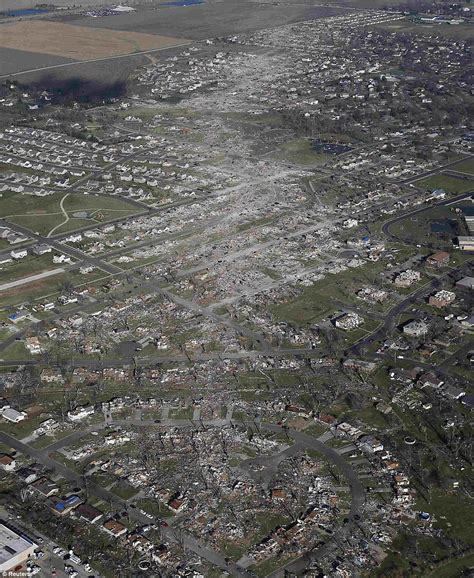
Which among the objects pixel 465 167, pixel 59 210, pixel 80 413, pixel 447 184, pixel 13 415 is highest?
pixel 13 415

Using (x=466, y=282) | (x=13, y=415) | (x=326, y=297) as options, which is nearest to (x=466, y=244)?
(x=466, y=282)

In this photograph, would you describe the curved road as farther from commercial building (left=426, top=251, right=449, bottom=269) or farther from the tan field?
the tan field

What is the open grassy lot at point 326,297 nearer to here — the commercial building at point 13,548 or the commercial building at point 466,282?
the commercial building at point 466,282

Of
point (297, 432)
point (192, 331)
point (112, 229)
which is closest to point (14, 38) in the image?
point (112, 229)

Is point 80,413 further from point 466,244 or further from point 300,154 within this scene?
point 300,154

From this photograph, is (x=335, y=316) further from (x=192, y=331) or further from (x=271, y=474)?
(x=271, y=474)
